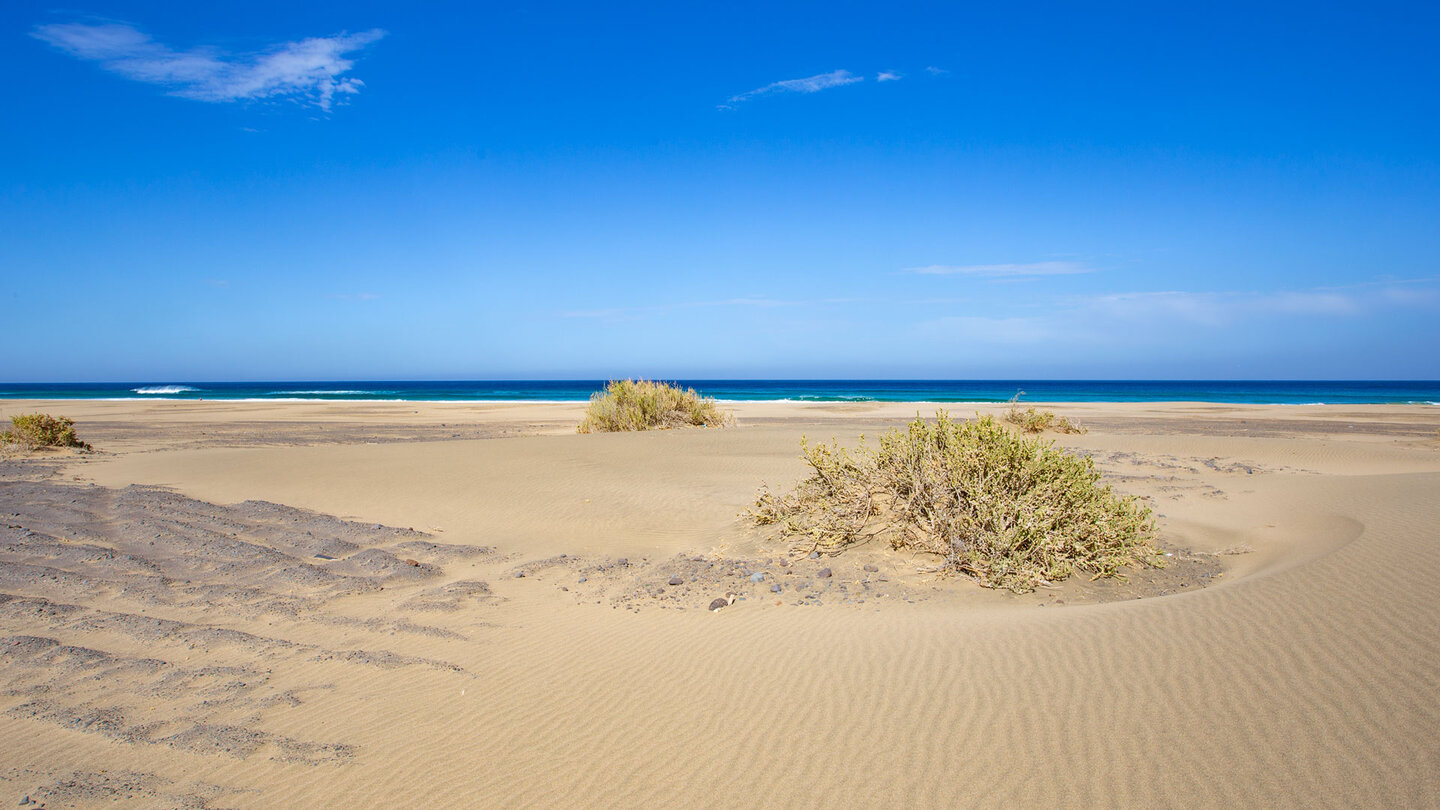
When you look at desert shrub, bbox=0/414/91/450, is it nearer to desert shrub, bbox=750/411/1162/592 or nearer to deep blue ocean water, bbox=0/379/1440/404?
desert shrub, bbox=750/411/1162/592

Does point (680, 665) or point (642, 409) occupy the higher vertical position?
point (642, 409)

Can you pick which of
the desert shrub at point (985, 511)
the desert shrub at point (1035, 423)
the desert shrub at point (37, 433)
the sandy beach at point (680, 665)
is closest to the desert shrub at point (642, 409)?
the desert shrub at point (1035, 423)

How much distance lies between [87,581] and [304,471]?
6.09 meters

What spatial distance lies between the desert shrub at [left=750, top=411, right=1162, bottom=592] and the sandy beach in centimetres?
23

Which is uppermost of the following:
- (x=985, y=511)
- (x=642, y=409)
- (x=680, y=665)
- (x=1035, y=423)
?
(x=642, y=409)

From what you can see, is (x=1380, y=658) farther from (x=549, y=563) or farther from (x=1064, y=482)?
(x=549, y=563)

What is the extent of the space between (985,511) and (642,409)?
1424 cm

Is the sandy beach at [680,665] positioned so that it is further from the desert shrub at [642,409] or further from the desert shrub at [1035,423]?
the desert shrub at [642,409]

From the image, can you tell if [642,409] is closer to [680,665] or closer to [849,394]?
[680,665]

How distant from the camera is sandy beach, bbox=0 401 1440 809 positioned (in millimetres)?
3090

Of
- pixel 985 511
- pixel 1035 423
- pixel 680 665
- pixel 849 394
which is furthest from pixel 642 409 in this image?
pixel 849 394

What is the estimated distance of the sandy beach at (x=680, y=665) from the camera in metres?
3.09

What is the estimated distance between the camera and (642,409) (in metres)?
19.8

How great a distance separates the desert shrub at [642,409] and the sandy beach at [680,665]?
10.5 m
